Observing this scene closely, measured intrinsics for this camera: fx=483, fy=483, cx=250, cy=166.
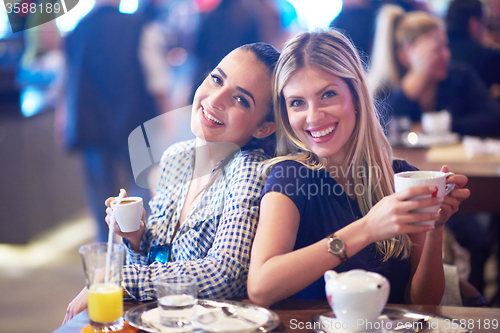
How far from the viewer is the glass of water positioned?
88cm

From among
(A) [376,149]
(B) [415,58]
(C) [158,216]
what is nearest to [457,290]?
(A) [376,149]

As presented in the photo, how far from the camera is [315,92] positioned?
3.57 feet

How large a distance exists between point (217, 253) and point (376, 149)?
44 centimetres

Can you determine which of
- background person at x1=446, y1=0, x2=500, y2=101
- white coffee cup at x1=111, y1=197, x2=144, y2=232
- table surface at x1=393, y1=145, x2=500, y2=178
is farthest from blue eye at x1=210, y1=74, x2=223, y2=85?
background person at x1=446, y1=0, x2=500, y2=101

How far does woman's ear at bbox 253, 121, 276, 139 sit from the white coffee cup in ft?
1.09

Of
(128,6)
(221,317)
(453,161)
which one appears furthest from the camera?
(128,6)

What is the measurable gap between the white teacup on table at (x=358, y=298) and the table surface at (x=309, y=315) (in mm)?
84

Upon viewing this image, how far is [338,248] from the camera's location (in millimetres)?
925

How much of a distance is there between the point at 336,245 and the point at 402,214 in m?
0.14

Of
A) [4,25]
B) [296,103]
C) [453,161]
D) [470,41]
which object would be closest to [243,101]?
[296,103]

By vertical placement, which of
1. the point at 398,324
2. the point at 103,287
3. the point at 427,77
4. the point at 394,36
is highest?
the point at 394,36

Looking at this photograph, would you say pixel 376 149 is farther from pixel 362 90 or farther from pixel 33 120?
pixel 33 120

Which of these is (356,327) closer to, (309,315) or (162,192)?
(309,315)

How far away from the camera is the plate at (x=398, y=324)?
845 millimetres
